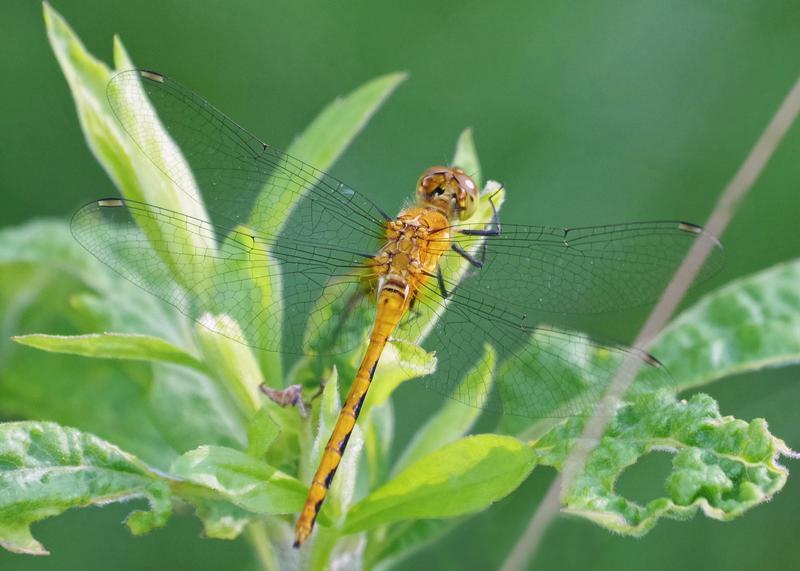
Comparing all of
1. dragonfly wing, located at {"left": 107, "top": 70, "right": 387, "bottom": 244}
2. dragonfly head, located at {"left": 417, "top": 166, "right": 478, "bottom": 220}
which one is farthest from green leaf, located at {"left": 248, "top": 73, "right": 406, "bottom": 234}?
dragonfly head, located at {"left": 417, "top": 166, "right": 478, "bottom": 220}

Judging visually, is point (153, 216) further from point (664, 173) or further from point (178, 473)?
point (664, 173)

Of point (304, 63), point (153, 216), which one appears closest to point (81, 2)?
point (304, 63)

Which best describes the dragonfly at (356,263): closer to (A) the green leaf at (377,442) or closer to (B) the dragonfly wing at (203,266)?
(B) the dragonfly wing at (203,266)

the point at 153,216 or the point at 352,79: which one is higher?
the point at 352,79

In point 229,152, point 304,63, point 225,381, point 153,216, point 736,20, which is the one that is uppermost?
point 736,20


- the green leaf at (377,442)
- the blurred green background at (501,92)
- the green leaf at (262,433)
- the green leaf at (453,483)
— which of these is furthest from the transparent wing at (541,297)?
the blurred green background at (501,92)

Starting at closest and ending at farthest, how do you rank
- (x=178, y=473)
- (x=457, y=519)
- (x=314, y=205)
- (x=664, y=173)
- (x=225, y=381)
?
(x=178, y=473) → (x=225, y=381) → (x=457, y=519) → (x=314, y=205) → (x=664, y=173)
